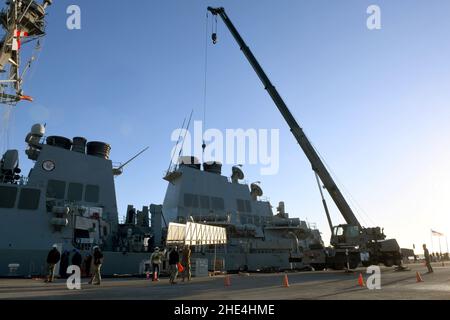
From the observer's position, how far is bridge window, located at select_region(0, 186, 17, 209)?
59.5ft

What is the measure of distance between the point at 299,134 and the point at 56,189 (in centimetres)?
1486

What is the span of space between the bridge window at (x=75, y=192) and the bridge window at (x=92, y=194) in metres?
0.35

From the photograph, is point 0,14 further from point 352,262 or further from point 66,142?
point 352,262

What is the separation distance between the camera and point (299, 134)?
910 inches

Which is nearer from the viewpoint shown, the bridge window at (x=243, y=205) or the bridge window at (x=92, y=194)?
the bridge window at (x=92, y=194)

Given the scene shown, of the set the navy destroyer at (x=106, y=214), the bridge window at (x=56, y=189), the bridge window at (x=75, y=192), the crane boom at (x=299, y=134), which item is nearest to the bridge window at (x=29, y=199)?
the navy destroyer at (x=106, y=214)

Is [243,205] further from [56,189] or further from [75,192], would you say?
[56,189]

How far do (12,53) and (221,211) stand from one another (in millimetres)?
17758

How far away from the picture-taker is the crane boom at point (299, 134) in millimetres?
21406

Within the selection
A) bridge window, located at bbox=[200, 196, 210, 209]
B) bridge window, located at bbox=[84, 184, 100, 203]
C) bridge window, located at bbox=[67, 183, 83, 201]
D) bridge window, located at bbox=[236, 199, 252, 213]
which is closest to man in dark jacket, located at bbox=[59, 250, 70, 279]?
bridge window, located at bbox=[67, 183, 83, 201]

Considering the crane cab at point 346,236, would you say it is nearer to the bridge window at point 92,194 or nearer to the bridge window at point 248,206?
the bridge window at point 248,206
